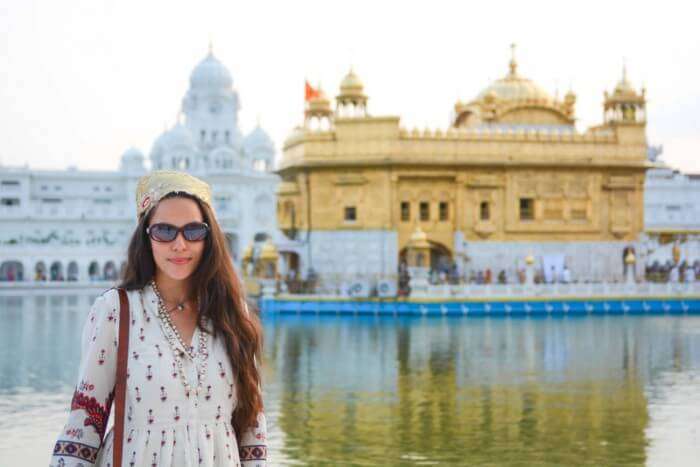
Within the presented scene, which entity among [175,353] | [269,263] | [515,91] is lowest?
[175,353]

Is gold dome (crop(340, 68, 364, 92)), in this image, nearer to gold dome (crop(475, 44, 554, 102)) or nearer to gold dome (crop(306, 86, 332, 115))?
gold dome (crop(306, 86, 332, 115))

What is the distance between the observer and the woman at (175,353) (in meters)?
3.63

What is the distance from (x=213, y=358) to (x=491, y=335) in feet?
63.9

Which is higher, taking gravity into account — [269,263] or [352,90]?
[352,90]

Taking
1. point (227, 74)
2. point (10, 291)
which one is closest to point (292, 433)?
point (10, 291)

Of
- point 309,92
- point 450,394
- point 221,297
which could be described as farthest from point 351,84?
point 221,297

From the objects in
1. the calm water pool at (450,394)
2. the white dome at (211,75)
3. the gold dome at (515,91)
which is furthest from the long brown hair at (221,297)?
the white dome at (211,75)

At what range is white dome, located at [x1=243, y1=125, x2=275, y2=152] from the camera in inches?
2926

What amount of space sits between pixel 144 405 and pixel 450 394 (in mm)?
10445

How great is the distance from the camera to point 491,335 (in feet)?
74.9

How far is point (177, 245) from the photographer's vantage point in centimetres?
374

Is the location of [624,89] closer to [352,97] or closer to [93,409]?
[352,97]

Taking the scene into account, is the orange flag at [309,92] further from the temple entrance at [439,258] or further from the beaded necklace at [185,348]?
the beaded necklace at [185,348]

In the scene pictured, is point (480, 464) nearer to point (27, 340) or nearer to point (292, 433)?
point (292, 433)
